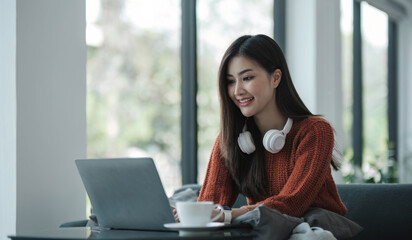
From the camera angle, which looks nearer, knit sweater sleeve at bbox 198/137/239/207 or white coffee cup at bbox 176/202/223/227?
white coffee cup at bbox 176/202/223/227

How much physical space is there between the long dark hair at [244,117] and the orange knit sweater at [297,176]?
36mm

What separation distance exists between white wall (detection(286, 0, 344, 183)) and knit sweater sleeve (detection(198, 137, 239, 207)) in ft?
6.72

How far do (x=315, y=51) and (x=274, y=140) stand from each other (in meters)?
2.25

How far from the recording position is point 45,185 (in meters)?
2.06

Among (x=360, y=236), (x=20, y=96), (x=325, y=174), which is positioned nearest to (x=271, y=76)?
(x=325, y=174)

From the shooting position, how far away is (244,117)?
2.04 meters

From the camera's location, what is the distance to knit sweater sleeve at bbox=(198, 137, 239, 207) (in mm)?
2018

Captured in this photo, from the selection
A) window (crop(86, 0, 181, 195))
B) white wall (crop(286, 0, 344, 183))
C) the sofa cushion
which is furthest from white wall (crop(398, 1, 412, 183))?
the sofa cushion

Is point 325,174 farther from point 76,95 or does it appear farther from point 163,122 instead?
point 163,122

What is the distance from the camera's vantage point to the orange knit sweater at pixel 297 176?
1750 millimetres

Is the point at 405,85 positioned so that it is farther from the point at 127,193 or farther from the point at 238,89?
the point at 127,193

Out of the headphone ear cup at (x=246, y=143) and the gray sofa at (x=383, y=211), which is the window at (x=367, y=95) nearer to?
the gray sofa at (x=383, y=211)

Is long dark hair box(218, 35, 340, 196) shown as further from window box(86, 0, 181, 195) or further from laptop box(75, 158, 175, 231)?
window box(86, 0, 181, 195)

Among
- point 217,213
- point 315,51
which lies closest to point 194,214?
point 217,213
